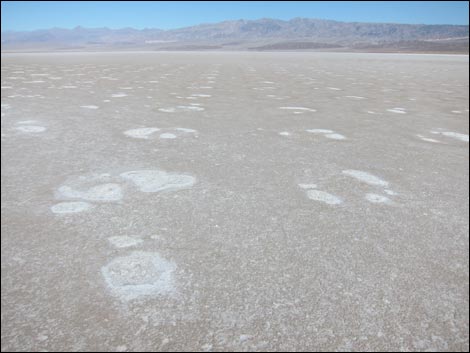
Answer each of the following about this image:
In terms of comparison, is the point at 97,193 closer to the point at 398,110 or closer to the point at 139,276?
the point at 139,276

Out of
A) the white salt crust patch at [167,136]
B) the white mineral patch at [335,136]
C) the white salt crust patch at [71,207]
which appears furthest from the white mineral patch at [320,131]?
the white salt crust patch at [71,207]

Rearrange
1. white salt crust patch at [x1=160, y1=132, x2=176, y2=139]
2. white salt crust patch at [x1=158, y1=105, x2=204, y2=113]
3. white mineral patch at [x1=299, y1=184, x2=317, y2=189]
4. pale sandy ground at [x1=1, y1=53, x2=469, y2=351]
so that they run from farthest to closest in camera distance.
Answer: white salt crust patch at [x1=158, y1=105, x2=204, y2=113], white salt crust patch at [x1=160, y1=132, x2=176, y2=139], white mineral patch at [x1=299, y1=184, x2=317, y2=189], pale sandy ground at [x1=1, y1=53, x2=469, y2=351]

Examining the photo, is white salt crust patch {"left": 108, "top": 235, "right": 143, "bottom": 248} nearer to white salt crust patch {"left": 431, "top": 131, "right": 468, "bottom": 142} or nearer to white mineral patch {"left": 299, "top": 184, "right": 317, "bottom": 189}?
white mineral patch {"left": 299, "top": 184, "right": 317, "bottom": 189}

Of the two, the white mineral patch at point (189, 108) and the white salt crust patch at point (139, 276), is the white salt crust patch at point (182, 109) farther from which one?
the white salt crust patch at point (139, 276)

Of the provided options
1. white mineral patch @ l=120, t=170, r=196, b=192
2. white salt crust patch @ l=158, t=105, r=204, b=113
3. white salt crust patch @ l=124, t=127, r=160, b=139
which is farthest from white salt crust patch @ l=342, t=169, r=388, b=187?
white salt crust patch @ l=158, t=105, r=204, b=113

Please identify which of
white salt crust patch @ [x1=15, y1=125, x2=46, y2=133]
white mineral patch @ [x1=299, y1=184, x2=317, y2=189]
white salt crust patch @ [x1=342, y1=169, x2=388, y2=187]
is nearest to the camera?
white mineral patch @ [x1=299, y1=184, x2=317, y2=189]

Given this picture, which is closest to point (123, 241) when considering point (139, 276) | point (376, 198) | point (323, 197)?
point (139, 276)
